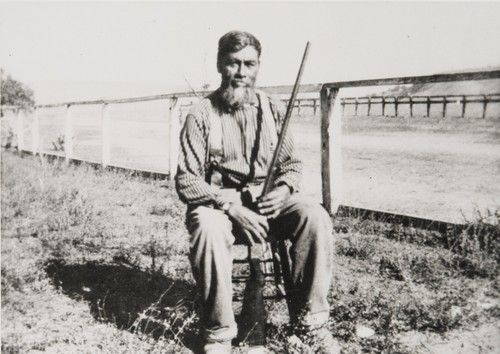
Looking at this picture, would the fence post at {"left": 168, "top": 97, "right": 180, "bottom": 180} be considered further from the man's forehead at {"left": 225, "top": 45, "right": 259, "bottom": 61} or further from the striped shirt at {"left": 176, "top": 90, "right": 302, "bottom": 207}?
the man's forehead at {"left": 225, "top": 45, "right": 259, "bottom": 61}

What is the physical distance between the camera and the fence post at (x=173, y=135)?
772 cm

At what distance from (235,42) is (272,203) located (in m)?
0.97

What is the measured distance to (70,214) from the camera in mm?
5246

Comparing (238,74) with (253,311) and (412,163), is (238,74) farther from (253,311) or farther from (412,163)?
(412,163)

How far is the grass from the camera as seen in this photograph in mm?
2738

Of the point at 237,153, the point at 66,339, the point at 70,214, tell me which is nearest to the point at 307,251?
the point at 237,153

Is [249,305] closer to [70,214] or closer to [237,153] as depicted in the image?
[237,153]

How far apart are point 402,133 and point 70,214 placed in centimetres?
1724

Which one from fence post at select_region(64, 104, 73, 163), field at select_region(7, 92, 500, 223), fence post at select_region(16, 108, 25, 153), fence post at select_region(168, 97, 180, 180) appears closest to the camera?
field at select_region(7, 92, 500, 223)

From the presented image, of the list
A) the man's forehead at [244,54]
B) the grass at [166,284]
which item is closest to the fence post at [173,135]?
the grass at [166,284]

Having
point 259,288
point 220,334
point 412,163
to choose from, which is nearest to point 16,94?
point 412,163

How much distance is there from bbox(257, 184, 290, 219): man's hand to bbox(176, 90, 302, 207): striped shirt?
17 cm

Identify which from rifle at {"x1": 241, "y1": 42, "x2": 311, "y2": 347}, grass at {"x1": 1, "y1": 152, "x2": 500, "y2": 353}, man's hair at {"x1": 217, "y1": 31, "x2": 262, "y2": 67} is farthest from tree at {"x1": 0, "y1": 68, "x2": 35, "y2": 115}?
rifle at {"x1": 241, "y1": 42, "x2": 311, "y2": 347}

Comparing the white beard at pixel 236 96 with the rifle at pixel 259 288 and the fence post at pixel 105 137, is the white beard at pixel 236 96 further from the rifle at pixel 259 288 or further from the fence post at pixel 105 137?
the fence post at pixel 105 137
